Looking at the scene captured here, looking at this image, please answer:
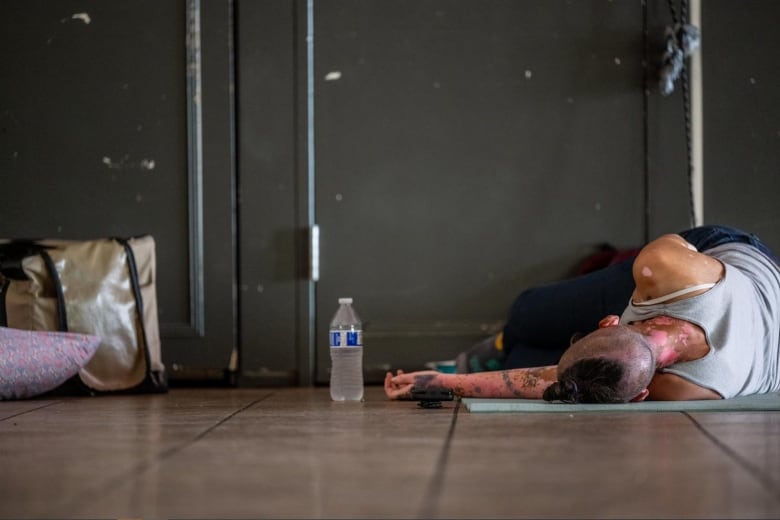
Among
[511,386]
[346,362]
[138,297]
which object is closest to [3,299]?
[138,297]

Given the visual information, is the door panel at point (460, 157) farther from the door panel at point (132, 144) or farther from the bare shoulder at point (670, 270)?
the bare shoulder at point (670, 270)

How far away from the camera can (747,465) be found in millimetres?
1465

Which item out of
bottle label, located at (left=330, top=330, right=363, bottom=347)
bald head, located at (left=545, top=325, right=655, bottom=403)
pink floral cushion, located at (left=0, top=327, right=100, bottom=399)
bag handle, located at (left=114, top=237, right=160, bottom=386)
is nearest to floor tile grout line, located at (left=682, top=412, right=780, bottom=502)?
bald head, located at (left=545, top=325, right=655, bottom=403)

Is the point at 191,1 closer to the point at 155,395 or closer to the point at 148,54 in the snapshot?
the point at 148,54

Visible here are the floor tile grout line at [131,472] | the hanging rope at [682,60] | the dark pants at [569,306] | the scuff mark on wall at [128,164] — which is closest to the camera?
the floor tile grout line at [131,472]

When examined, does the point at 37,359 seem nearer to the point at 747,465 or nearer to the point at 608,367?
the point at 608,367

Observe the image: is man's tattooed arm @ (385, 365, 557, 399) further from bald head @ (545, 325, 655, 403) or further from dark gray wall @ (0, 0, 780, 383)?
dark gray wall @ (0, 0, 780, 383)

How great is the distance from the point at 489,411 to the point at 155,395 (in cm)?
142

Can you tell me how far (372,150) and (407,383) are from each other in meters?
1.25

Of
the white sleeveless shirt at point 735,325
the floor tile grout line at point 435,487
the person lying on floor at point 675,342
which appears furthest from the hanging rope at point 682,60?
the floor tile grout line at point 435,487

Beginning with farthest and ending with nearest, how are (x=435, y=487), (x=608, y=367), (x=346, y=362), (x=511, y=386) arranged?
(x=346, y=362) < (x=511, y=386) < (x=608, y=367) < (x=435, y=487)

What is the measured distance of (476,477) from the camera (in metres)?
1.38

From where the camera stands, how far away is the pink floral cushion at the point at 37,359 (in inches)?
115

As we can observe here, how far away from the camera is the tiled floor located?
120 centimetres
